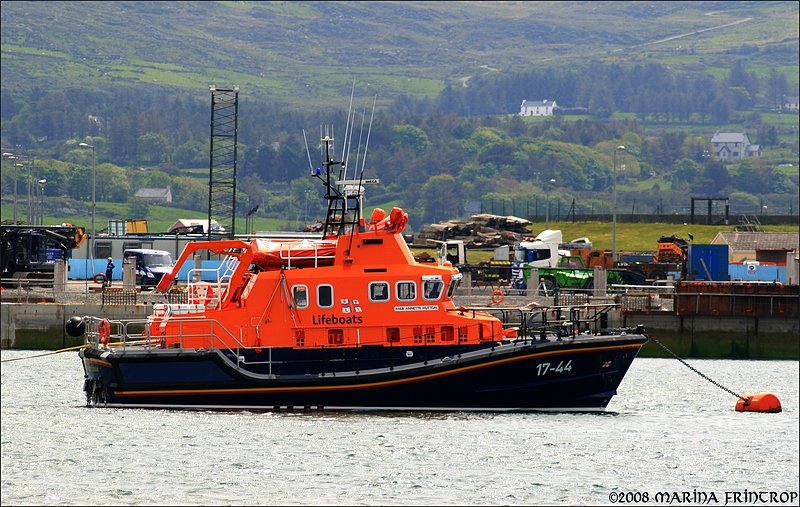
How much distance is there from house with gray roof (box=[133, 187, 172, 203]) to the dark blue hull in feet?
414

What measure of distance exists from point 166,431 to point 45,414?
4.00 metres

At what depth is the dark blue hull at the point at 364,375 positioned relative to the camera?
35.0 meters

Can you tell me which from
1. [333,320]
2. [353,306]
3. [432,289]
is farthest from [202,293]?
[432,289]

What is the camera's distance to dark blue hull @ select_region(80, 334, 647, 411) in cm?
3503

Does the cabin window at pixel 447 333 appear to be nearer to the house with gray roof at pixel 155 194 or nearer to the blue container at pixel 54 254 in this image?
the blue container at pixel 54 254

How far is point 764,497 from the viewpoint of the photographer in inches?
1032

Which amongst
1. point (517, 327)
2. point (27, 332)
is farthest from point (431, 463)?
point (27, 332)

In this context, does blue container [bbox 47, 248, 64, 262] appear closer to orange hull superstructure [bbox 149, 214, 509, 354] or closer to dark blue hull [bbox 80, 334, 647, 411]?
dark blue hull [bbox 80, 334, 647, 411]

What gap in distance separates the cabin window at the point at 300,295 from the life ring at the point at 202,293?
2491 millimetres

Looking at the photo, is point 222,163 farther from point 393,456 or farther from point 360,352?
point 393,456

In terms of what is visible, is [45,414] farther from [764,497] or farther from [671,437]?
[764,497]

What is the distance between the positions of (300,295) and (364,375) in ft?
7.45

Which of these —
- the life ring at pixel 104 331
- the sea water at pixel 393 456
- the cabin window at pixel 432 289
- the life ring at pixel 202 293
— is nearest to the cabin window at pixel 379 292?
the cabin window at pixel 432 289

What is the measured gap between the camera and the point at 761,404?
3741 centimetres
